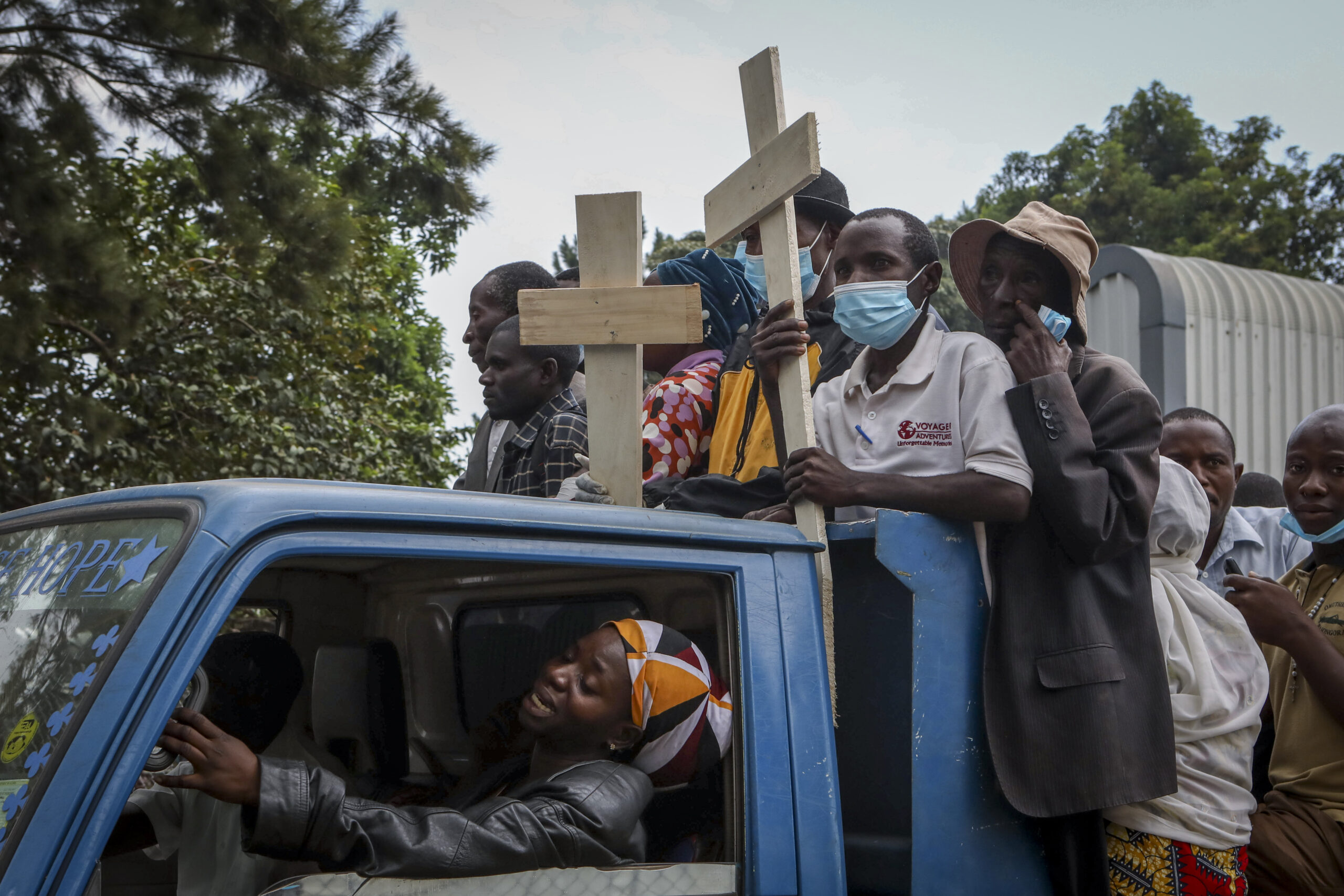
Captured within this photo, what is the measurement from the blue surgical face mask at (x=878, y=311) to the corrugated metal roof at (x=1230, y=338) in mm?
5522

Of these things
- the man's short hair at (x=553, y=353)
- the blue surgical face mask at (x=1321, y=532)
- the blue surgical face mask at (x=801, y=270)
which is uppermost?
the blue surgical face mask at (x=801, y=270)

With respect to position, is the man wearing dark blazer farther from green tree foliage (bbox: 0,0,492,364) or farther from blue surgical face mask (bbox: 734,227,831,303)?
green tree foliage (bbox: 0,0,492,364)

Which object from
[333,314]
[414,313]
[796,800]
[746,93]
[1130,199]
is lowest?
[796,800]

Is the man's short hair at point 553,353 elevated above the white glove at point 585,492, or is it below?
above

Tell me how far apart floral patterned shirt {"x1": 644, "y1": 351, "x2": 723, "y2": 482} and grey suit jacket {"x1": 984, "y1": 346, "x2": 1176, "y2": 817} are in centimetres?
97

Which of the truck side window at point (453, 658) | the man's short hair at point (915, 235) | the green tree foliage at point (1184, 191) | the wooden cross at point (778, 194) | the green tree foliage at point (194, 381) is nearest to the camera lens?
the truck side window at point (453, 658)

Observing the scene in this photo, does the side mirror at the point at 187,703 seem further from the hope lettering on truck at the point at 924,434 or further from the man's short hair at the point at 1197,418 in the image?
the man's short hair at the point at 1197,418

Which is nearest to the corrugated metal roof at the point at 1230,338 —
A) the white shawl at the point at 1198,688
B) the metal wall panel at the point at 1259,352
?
the metal wall panel at the point at 1259,352

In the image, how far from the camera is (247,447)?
9406mm

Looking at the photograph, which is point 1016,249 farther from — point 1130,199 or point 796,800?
point 1130,199

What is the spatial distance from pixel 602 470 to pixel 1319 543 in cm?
176

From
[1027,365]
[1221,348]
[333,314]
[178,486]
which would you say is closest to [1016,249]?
[1027,365]

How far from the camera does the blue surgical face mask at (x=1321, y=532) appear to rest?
274 cm

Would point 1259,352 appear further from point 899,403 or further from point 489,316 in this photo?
point 899,403
